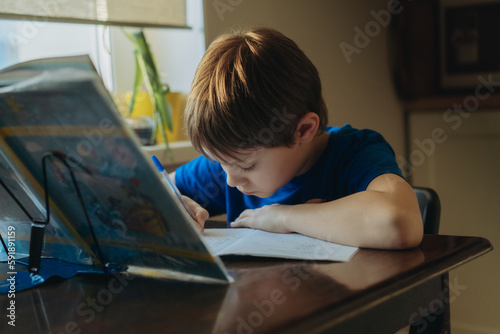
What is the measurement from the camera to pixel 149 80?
5.46 ft

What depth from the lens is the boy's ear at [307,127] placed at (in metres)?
1.06

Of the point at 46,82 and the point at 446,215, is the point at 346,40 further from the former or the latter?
the point at 46,82

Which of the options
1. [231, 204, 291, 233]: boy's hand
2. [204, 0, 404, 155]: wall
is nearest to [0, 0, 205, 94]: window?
[204, 0, 404, 155]: wall

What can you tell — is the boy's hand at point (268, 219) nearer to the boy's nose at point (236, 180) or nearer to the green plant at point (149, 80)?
the boy's nose at point (236, 180)

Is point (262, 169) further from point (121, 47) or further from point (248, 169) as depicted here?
point (121, 47)

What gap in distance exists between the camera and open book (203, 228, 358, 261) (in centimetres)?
77

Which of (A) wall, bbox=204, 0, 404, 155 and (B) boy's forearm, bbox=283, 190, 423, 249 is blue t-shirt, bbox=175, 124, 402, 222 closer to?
(B) boy's forearm, bbox=283, 190, 423, 249

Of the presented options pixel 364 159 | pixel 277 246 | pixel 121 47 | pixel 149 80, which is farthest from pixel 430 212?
pixel 121 47

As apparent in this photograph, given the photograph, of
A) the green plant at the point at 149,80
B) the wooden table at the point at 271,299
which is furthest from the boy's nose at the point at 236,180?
the green plant at the point at 149,80

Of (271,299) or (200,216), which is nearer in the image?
(271,299)

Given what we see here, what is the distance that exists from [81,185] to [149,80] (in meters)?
1.00

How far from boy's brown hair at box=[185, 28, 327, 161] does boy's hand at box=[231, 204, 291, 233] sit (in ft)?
0.37

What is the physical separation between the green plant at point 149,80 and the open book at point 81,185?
2.73 feet

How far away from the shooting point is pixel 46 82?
1.86 ft
